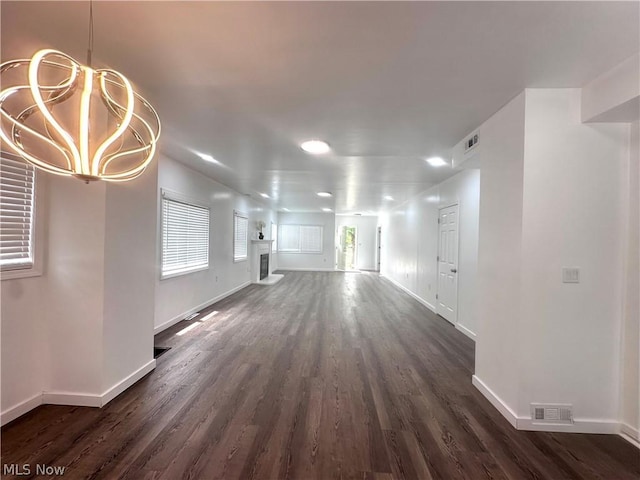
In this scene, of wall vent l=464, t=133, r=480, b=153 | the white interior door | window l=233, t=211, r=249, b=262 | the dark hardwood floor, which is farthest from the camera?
window l=233, t=211, r=249, b=262

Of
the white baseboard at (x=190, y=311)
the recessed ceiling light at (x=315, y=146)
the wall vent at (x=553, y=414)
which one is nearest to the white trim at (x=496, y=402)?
the wall vent at (x=553, y=414)

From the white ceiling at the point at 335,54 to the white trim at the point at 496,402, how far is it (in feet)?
7.89

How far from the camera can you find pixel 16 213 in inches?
84.0

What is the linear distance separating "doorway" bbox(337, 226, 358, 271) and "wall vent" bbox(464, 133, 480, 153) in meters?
10.3

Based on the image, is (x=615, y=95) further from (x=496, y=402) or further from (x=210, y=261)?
(x=210, y=261)

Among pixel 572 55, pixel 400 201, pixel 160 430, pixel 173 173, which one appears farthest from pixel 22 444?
pixel 400 201

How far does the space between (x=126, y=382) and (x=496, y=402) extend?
3181 mm

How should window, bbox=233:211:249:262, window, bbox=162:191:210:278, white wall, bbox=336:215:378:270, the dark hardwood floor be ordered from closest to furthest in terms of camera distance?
the dark hardwood floor
window, bbox=162:191:210:278
window, bbox=233:211:249:262
white wall, bbox=336:215:378:270

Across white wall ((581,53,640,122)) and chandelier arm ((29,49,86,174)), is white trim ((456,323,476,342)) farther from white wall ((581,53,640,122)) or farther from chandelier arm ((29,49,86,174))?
chandelier arm ((29,49,86,174))

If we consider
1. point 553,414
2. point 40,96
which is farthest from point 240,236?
point 553,414

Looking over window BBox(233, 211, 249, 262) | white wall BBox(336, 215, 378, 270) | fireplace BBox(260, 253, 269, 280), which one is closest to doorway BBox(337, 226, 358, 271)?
white wall BBox(336, 215, 378, 270)

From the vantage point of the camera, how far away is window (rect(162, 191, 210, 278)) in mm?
4236

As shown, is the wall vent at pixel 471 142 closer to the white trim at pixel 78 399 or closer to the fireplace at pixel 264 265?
the white trim at pixel 78 399

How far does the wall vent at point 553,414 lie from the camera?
7.16ft
